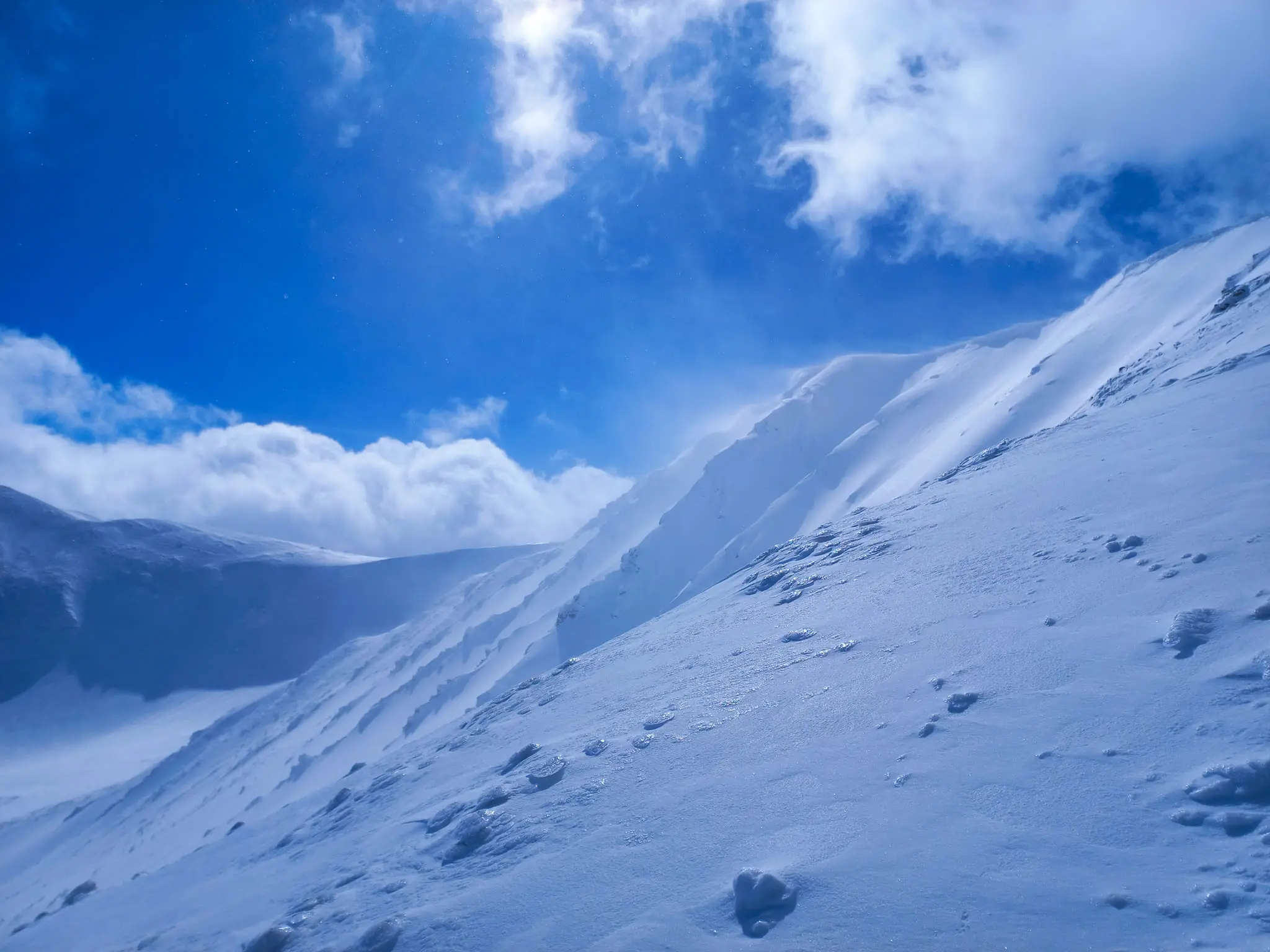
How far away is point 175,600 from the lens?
15375 centimetres

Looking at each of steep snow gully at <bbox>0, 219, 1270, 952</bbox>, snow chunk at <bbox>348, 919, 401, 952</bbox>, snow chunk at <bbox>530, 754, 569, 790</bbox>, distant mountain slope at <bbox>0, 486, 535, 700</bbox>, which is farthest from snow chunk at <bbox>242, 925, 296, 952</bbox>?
distant mountain slope at <bbox>0, 486, 535, 700</bbox>

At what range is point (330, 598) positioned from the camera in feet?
512

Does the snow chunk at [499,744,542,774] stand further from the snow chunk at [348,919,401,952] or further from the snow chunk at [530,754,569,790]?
the snow chunk at [348,919,401,952]

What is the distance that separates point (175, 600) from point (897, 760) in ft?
576

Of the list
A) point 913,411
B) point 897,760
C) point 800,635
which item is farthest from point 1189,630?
point 913,411

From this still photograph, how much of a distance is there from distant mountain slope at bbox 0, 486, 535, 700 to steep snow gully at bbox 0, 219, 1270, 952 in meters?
132

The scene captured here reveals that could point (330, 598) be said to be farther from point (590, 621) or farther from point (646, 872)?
point (646, 872)

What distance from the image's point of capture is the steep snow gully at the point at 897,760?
5.42 meters

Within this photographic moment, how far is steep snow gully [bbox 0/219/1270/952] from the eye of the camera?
542 cm

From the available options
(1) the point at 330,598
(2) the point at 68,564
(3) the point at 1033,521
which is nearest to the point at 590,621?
(3) the point at 1033,521

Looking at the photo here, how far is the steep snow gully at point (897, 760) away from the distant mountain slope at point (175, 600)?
13213cm

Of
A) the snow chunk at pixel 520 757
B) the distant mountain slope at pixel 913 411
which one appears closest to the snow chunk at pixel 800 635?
the snow chunk at pixel 520 757

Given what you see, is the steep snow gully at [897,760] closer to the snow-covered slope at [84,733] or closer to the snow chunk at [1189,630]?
the snow chunk at [1189,630]

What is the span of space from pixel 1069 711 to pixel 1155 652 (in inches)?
48.5
